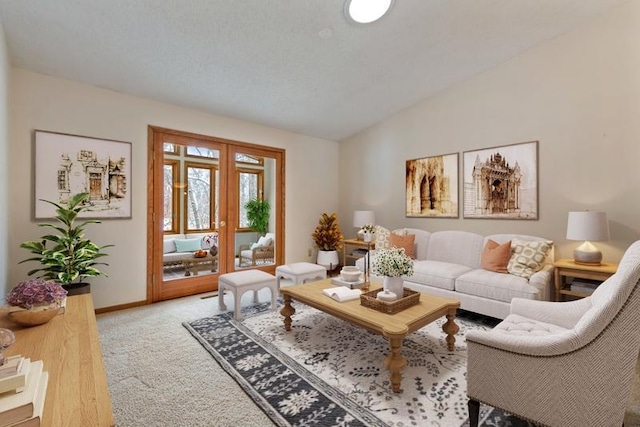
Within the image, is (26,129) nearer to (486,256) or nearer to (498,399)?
(498,399)

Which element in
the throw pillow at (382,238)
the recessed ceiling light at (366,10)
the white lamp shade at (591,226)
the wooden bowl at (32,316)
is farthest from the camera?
the throw pillow at (382,238)

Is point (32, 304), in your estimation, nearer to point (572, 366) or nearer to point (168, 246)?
point (168, 246)

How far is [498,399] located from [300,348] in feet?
4.92

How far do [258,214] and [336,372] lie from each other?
3.03 metres

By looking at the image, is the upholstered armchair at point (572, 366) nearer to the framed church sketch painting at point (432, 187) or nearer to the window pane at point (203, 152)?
the framed church sketch painting at point (432, 187)

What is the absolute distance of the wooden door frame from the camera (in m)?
3.71

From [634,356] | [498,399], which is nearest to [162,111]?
[498,399]

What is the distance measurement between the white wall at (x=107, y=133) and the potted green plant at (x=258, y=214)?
15.7 inches

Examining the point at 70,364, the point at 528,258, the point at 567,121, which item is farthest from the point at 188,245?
the point at 567,121

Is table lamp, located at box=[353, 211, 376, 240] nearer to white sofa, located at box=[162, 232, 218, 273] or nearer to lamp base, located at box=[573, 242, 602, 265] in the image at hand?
white sofa, located at box=[162, 232, 218, 273]

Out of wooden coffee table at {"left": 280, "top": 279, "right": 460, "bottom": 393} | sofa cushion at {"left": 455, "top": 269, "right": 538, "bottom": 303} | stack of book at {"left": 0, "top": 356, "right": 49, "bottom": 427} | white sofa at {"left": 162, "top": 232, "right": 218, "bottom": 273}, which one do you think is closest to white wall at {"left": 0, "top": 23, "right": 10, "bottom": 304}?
white sofa at {"left": 162, "top": 232, "right": 218, "bottom": 273}

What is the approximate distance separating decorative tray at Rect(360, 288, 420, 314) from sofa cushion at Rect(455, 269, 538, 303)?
1041 mm

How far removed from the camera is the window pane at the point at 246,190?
14.9ft

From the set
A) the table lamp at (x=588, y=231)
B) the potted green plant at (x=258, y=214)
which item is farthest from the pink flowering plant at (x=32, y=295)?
the table lamp at (x=588, y=231)
